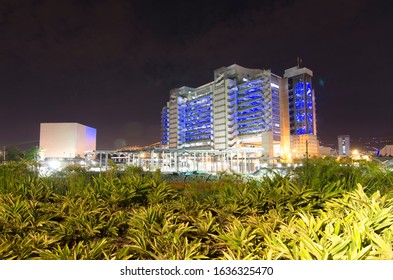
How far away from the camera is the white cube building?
8219 cm

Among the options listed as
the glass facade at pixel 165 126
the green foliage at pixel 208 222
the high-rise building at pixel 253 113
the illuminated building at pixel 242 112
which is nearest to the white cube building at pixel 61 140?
the high-rise building at pixel 253 113

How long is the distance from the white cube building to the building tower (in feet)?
222

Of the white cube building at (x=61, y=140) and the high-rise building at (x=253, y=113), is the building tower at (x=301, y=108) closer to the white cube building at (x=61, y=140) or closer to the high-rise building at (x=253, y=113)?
the high-rise building at (x=253, y=113)

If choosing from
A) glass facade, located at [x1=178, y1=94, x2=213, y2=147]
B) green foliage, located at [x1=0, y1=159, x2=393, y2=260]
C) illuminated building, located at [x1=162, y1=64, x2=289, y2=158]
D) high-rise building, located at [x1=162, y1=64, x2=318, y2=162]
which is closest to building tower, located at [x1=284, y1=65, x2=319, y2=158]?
high-rise building, located at [x1=162, y1=64, x2=318, y2=162]

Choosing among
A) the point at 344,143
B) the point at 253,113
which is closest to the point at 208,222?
the point at 253,113

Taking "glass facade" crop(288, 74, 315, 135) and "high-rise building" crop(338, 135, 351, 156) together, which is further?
"high-rise building" crop(338, 135, 351, 156)

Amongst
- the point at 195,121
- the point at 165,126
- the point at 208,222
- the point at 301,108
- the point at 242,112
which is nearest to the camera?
the point at 208,222

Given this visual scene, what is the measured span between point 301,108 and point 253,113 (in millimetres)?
21225

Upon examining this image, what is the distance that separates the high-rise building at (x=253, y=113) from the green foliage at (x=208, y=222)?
62.9 m

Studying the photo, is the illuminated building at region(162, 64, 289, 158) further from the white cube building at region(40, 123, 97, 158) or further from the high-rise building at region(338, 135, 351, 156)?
the high-rise building at region(338, 135, 351, 156)

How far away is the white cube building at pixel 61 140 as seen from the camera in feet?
270

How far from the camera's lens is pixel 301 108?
8562 centimetres

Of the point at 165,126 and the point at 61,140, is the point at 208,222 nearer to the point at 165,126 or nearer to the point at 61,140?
the point at 61,140
